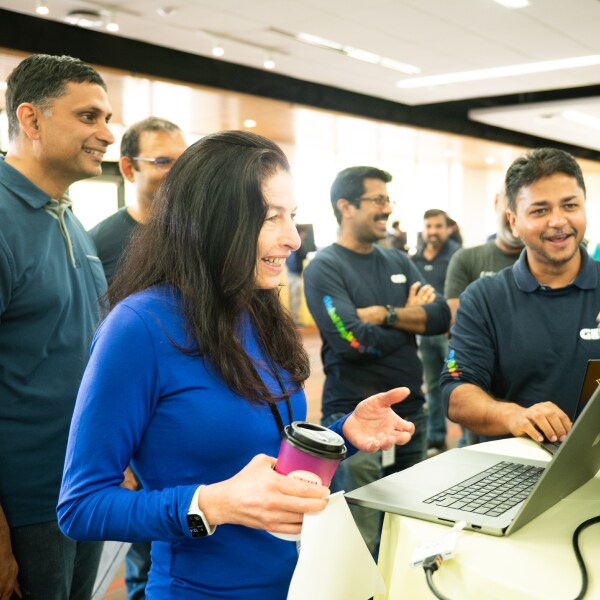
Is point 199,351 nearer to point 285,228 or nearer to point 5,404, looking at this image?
point 285,228

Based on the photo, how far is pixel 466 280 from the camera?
3.62 meters

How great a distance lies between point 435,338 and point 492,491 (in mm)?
3762

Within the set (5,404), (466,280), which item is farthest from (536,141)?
(5,404)

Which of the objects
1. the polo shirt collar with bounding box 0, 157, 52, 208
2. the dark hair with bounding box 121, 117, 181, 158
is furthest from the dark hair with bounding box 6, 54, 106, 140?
the dark hair with bounding box 121, 117, 181, 158

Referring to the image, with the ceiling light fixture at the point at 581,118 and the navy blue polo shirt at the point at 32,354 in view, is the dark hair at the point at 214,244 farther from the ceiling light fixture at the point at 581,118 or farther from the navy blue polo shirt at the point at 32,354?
the ceiling light fixture at the point at 581,118

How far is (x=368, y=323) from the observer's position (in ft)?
9.04

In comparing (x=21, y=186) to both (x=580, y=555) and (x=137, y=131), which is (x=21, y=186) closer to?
(x=137, y=131)

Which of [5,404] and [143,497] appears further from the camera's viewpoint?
[5,404]

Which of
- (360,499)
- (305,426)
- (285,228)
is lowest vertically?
(360,499)

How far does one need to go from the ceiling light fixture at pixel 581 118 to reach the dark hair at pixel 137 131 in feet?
27.8

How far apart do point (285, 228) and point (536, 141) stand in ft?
41.5

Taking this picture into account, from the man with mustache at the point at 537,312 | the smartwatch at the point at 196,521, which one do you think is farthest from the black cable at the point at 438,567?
the man with mustache at the point at 537,312

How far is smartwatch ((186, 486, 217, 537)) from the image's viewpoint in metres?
0.96

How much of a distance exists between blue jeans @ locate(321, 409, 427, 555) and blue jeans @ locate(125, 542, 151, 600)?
755 mm
